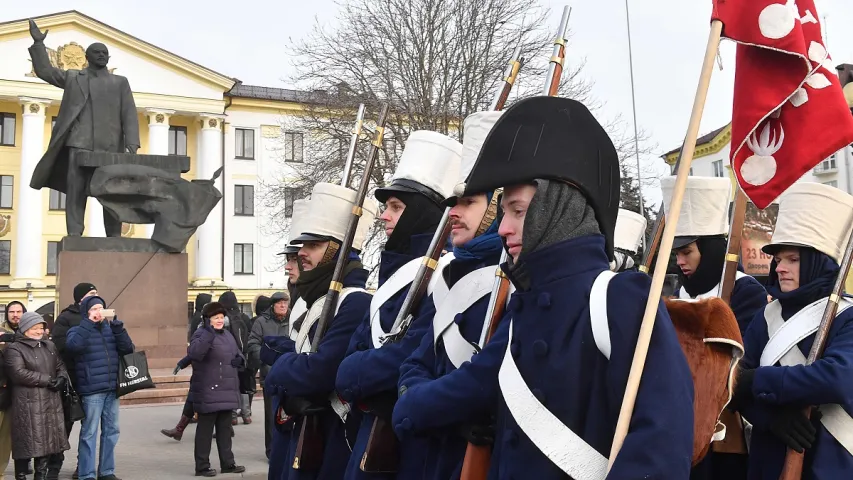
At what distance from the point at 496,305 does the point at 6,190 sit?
54344 mm

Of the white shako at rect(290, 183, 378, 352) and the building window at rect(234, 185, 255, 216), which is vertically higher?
the building window at rect(234, 185, 255, 216)

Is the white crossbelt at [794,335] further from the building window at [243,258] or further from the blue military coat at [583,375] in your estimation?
the building window at [243,258]

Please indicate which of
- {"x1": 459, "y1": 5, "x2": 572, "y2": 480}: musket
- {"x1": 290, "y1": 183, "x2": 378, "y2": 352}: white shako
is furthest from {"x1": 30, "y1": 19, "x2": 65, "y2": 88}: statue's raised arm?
{"x1": 459, "y1": 5, "x2": 572, "y2": 480}: musket

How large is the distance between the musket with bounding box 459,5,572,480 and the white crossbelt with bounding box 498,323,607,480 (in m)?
0.43

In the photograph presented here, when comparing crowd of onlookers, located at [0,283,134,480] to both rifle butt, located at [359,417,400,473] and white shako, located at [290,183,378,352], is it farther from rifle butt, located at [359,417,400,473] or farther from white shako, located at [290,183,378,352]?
rifle butt, located at [359,417,400,473]

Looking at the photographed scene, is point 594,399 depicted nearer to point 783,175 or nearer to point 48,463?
point 783,175

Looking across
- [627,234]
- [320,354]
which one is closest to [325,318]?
[320,354]

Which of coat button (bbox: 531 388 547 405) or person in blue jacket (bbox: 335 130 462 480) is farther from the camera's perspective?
person in blue jacket (bbox: 335 130 462 480)

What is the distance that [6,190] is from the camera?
52188 millimetres

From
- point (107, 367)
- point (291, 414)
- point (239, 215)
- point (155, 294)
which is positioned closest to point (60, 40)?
point (239, 215)

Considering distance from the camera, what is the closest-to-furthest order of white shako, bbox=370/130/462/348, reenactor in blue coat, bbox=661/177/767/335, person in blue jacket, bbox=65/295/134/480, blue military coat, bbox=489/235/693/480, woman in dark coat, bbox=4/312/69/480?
blue military coat, bbox=489/235/693/480
white shako, bbox=370/130/462/348
reenactor in blue coat, bbox=661/177/767/335
woman in dark coat, bbox=4/312/69/480
person in blue jacket, bbox=65/295/134/480

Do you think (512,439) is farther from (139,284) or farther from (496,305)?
(139,284)

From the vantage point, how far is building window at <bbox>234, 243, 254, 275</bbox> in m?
56.5

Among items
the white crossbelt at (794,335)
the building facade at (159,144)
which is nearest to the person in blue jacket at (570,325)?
the white crossbelt at (794,335)
